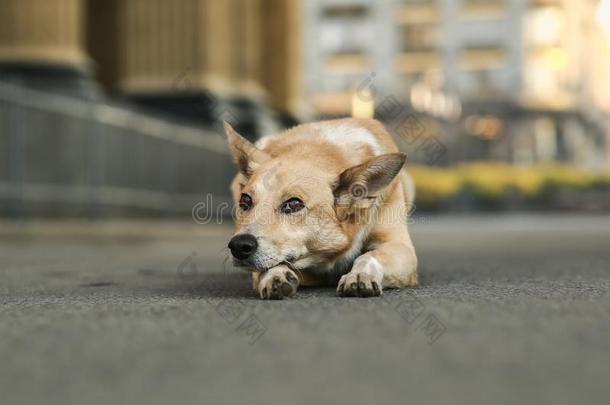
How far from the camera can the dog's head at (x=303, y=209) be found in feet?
11.6

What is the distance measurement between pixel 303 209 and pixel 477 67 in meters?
53.7

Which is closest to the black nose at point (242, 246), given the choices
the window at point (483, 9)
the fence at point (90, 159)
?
the fence at point (90, 159)

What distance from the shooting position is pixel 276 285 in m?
3.43

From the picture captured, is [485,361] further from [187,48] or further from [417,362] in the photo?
[187,48]

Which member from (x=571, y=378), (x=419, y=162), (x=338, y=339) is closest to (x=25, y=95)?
(x=338, y=339)

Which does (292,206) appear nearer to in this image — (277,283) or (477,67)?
(277,283)

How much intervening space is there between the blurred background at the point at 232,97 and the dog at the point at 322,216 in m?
3.30

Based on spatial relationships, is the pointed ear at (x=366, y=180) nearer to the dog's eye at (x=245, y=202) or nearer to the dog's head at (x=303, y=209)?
the dog's head at (x=303, y=209)

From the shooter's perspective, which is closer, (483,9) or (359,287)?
(359,287)

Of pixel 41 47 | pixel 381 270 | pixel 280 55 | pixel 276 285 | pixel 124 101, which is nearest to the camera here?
pixel 276 285

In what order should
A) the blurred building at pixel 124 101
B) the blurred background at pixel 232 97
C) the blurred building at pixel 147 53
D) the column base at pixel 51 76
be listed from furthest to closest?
1. the blurred building at pixel 147 53
2. the column base at pixel 51 76
3. the blurred background at pixel 232 97
4. the blurred building at pixel 124 101

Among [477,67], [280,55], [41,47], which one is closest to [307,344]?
[41,47]

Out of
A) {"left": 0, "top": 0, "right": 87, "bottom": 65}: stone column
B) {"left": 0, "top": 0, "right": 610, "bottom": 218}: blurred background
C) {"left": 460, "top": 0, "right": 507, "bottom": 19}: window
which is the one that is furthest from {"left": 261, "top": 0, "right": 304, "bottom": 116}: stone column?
{"left": 460, "top": 0, "right": 507, "bottom": 19}: window

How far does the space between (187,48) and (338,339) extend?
14799 mm
